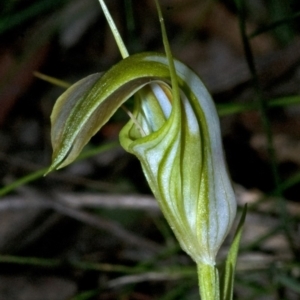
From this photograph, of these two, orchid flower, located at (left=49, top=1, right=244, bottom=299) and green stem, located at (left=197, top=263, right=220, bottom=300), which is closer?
orchid flower, located at (left=49, top=1, right=244, bottom=299)

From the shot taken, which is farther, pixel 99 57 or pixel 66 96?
pixel 99 57

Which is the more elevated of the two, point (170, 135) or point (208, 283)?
point (170, 135)

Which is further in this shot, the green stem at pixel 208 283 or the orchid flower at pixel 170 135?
the green stem at pixel 208 283

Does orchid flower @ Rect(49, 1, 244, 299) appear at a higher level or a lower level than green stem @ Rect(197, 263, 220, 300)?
higher

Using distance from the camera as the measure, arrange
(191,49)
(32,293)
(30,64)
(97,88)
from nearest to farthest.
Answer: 1. (97,88)
2. (32,293)
3. (30,64)
4. (191,49)

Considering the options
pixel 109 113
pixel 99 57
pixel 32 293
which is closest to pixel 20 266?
pixel 32 293

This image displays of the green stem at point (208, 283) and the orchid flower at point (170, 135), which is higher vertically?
Result: the orchid flower at point (170, 135)

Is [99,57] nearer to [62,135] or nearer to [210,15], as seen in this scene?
[210,15]

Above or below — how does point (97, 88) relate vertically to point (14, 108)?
above
